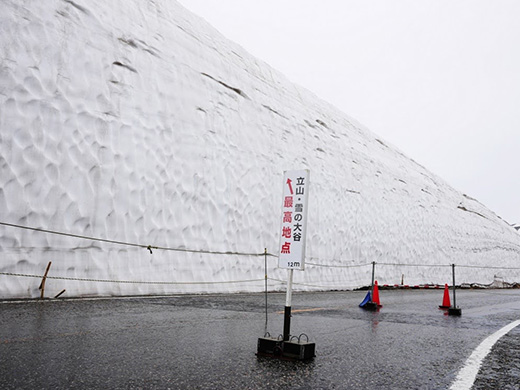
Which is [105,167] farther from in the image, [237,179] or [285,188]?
[285,188]

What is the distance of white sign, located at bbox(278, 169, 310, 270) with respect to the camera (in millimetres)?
4780

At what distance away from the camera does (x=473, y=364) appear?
4.48 m

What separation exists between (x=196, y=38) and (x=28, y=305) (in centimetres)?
1296

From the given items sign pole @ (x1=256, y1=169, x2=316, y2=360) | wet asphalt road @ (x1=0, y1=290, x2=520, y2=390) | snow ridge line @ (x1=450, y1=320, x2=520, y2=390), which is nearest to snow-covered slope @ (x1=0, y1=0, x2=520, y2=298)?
wet asphalt road @ (x1=0, y1=290, x2=520, y2=390)

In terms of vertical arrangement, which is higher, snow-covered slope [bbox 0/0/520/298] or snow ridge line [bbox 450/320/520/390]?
snow-covered slope [bbox 0/0/520/298]

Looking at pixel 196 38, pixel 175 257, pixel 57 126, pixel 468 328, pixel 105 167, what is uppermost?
pixel 196 38

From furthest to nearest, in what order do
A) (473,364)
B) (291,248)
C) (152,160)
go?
(152,160) < (291,248) < (473,364)

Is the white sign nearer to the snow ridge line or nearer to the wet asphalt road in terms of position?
the wet asphalt road

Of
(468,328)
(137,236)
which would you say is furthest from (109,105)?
(468,328)

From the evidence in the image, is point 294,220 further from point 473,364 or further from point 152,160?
point 152,160

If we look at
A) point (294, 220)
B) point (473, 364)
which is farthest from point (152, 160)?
point (473, 364)

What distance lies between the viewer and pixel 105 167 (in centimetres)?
1113

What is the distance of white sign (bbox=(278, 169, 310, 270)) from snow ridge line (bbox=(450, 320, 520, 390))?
5.76 feet

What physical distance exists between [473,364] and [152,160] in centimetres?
1011
